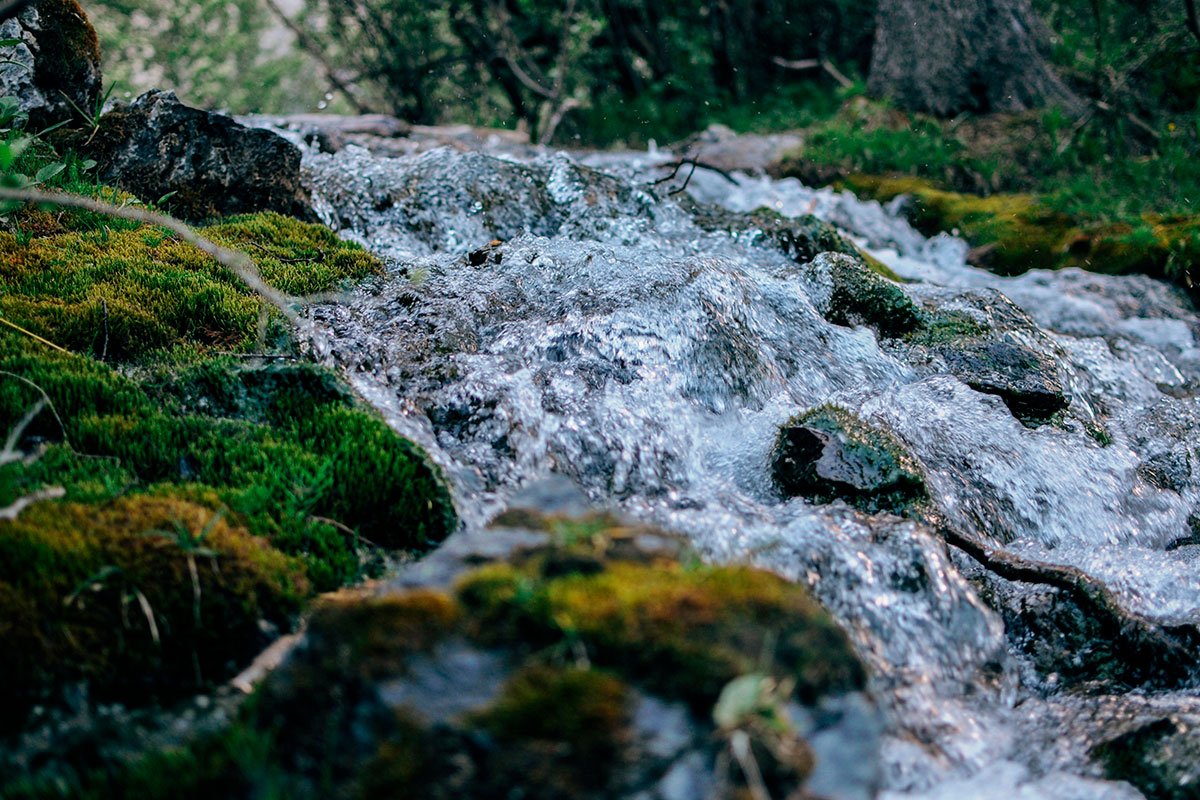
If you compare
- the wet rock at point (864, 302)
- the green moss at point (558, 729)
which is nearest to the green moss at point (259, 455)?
the green moss at point (558, 729)

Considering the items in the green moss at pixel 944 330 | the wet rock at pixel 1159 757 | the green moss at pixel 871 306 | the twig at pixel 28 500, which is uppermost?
the twig at pixel 28 500

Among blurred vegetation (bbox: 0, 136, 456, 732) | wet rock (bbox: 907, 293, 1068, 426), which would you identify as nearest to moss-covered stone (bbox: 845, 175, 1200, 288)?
wet rock (bbox: 907, 293, 1068, 426)

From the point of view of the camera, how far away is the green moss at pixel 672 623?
2008mm

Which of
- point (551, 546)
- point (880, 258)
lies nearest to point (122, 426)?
point (551, 546)

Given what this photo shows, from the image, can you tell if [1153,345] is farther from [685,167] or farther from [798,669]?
[798,669]

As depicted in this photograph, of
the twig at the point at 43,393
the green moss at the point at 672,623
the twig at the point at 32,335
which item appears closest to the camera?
the green moss at the point at 672,623

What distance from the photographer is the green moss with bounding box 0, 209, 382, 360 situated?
4.11 meters

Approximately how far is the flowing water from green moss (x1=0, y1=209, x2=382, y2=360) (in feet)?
1.32

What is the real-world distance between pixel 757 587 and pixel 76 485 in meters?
2.36

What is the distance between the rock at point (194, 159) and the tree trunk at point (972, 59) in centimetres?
986

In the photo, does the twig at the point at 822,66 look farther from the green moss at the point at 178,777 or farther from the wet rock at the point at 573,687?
the green moss at the point at 178,777

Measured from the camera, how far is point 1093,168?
10.5 metres

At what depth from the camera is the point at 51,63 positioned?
20.3 ft

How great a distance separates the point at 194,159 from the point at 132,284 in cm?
211
